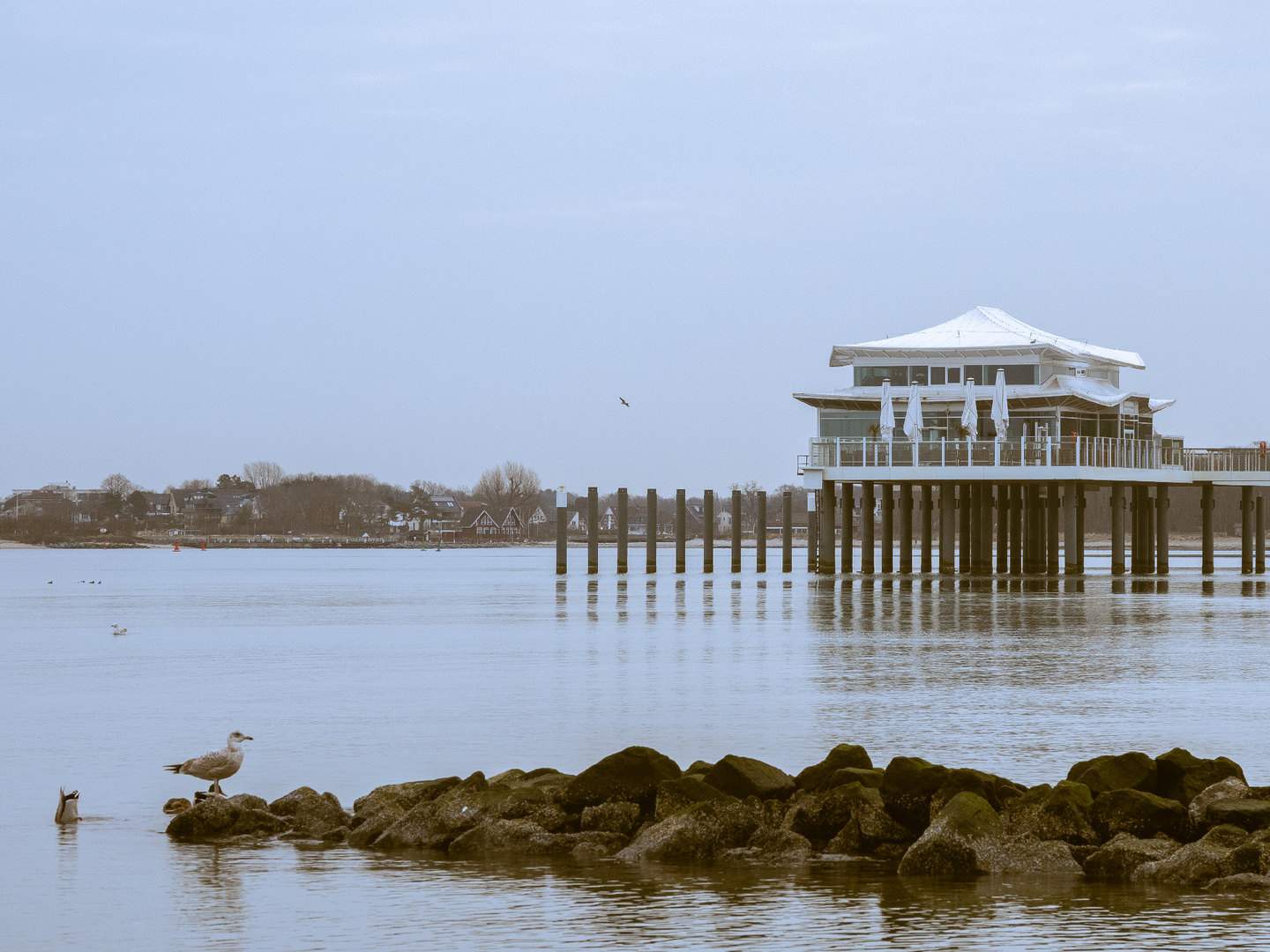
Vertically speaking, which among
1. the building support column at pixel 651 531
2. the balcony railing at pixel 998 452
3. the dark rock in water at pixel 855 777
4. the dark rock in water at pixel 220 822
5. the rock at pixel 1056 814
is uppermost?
the balcony railing at pixel 998 452

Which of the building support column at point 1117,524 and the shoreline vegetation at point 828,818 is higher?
the building support column at point 1117,524

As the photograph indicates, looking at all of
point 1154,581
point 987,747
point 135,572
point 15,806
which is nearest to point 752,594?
point 1154,581

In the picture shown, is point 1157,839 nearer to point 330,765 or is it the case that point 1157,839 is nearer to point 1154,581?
point 330,765

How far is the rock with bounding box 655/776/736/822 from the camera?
14.7 meters

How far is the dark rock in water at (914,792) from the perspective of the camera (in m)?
14.4

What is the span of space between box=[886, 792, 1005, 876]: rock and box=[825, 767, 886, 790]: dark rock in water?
3.14 feet

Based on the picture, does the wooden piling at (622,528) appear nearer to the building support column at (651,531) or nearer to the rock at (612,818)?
the building support column at (651,531)

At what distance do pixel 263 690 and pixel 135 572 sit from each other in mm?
82332

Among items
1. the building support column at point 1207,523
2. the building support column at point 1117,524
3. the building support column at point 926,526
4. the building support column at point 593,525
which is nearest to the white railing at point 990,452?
the building support column at point 1117,524

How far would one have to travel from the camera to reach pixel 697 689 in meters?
27.6

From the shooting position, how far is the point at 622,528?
7150cm

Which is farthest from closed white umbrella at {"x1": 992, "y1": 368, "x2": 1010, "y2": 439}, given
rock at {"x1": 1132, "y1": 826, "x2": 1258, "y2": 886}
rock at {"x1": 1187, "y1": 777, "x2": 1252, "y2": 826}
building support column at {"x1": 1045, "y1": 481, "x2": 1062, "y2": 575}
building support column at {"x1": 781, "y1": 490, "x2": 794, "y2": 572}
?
rock at {"x1": 1132, "y1": 826, "x2": 1258, "y2": 886}

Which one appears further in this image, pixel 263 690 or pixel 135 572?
pixel 135 572

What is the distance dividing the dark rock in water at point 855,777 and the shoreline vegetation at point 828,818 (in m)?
0.01
